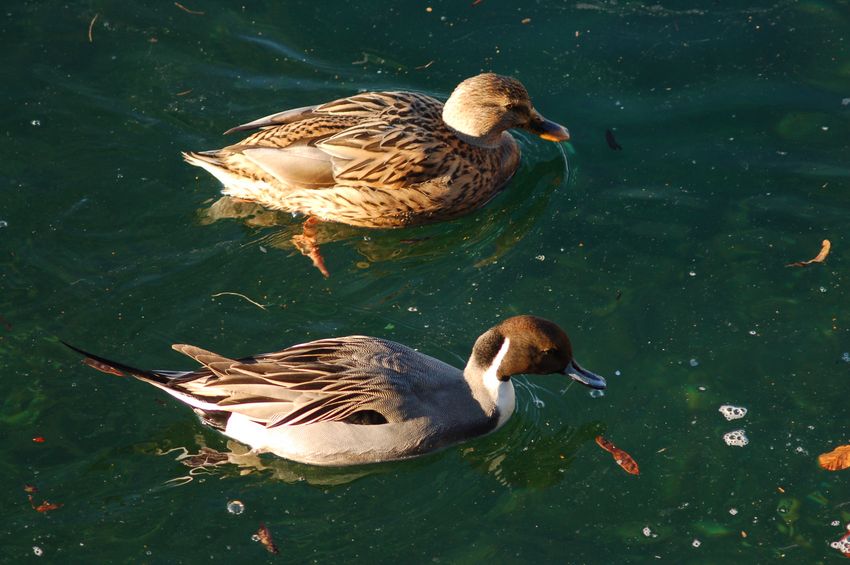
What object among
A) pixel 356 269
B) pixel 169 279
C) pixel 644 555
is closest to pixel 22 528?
pixel 169 279

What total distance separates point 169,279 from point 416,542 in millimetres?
2707

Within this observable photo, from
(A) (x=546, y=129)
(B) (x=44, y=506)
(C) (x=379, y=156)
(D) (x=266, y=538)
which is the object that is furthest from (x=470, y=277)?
(B) (x=44, y=506)

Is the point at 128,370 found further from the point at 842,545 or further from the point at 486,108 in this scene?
the point at 842,545

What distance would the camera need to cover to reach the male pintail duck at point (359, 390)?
22.5 ft

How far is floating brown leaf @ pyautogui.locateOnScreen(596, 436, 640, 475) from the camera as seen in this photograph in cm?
696

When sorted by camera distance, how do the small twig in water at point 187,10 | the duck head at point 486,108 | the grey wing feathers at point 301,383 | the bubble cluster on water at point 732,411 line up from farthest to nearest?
the small twig in water at point 187,10 < the duck head at point 486,108 < the bubble cluster on water at point 732,411 < the grey wing feathers at point 301,383

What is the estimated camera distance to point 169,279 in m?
7.98

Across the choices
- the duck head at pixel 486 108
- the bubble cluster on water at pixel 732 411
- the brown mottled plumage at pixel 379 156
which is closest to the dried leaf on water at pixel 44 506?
the brown mottled plumage at pixel 379 156

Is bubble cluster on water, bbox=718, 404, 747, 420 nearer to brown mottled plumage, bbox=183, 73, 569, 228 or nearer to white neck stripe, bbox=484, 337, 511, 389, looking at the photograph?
white neck stripe, bbox=484, 337, 511, 389

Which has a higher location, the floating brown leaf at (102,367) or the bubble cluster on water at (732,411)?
the floating brown leaf at (102,367)

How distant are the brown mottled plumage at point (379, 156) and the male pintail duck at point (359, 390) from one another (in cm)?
163

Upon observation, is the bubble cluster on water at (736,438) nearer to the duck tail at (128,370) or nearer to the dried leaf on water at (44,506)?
the duck tail at (128,370)

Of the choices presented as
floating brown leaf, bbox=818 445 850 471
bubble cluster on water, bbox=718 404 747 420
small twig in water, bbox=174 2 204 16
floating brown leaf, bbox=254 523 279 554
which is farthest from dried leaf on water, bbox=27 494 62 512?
small twig in water, bbox=174 2 204 16

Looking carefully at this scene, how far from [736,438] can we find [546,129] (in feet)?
9.74
